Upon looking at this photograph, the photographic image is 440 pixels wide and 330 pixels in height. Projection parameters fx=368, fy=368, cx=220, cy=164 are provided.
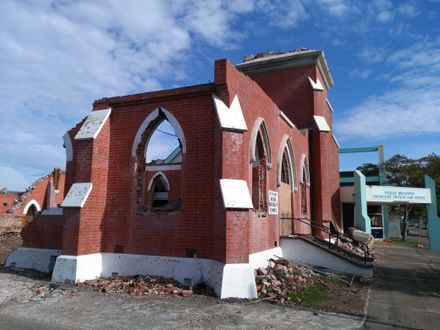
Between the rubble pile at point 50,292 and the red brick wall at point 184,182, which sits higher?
the red brick wall at point 184,182

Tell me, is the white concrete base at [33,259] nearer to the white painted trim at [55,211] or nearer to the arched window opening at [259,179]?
the white painted trim at [55,211]

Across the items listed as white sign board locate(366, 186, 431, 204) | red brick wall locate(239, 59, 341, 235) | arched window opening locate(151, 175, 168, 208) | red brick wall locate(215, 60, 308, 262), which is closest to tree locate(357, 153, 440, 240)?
white sign board locate(366, 186, 431, 204)

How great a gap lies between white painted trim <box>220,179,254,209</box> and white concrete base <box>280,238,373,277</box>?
14.7 ft

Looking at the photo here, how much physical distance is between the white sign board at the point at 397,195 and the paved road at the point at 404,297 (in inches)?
408

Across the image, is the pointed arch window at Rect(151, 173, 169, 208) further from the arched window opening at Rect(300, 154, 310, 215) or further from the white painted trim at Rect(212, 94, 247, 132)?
the white painted trim at Rect(212, 94, 247, 132)

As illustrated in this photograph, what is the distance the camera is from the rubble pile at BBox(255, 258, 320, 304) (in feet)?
27.0

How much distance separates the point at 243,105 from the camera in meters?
9.72

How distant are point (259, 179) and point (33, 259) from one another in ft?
23.7

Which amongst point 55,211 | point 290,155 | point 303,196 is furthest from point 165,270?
point 303,196

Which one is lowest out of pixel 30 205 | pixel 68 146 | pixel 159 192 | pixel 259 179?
pixel 30 205

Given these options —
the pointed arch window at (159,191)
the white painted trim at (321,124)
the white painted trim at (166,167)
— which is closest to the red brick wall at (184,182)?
the white painted trim at (321,124)

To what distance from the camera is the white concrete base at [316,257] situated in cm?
1145

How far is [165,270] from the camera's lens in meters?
9.20

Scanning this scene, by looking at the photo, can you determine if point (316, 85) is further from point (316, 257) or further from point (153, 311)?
point (153, 311)
